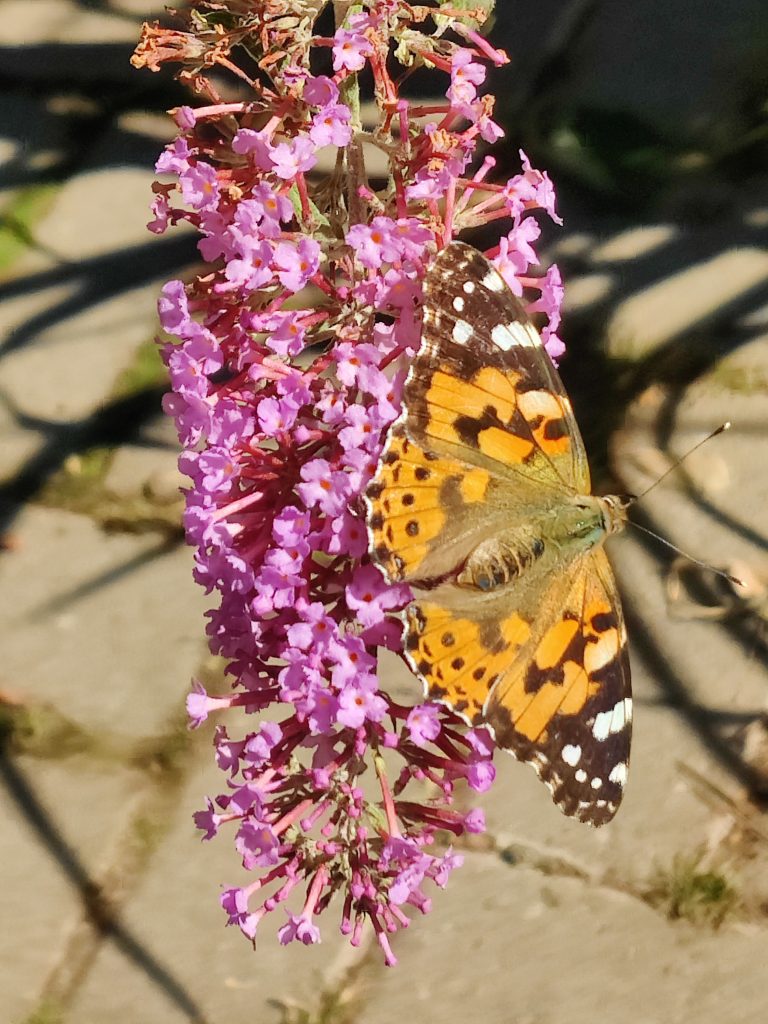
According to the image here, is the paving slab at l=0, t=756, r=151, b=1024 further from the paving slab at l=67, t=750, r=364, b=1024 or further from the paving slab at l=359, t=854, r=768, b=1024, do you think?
the paving slab at l=359, t=854, r=768, b=1024

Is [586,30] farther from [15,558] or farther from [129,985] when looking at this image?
[129,985]

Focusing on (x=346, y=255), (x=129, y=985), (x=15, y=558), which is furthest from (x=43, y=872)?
(x=346, y=255)

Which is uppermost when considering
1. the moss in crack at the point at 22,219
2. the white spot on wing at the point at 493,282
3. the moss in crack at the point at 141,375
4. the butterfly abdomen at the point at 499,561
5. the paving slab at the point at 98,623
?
the white spot on wing at the point at 493,282

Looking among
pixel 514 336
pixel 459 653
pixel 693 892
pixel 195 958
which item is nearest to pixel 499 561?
pixel 459 653

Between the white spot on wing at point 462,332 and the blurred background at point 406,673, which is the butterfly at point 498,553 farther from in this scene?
the blurred background at point 406,673

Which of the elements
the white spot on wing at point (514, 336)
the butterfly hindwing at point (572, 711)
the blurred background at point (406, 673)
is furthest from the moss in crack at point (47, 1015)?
the white spot on wing at point (514, 336)

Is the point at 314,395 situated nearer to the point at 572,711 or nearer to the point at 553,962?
the point at 572,711
